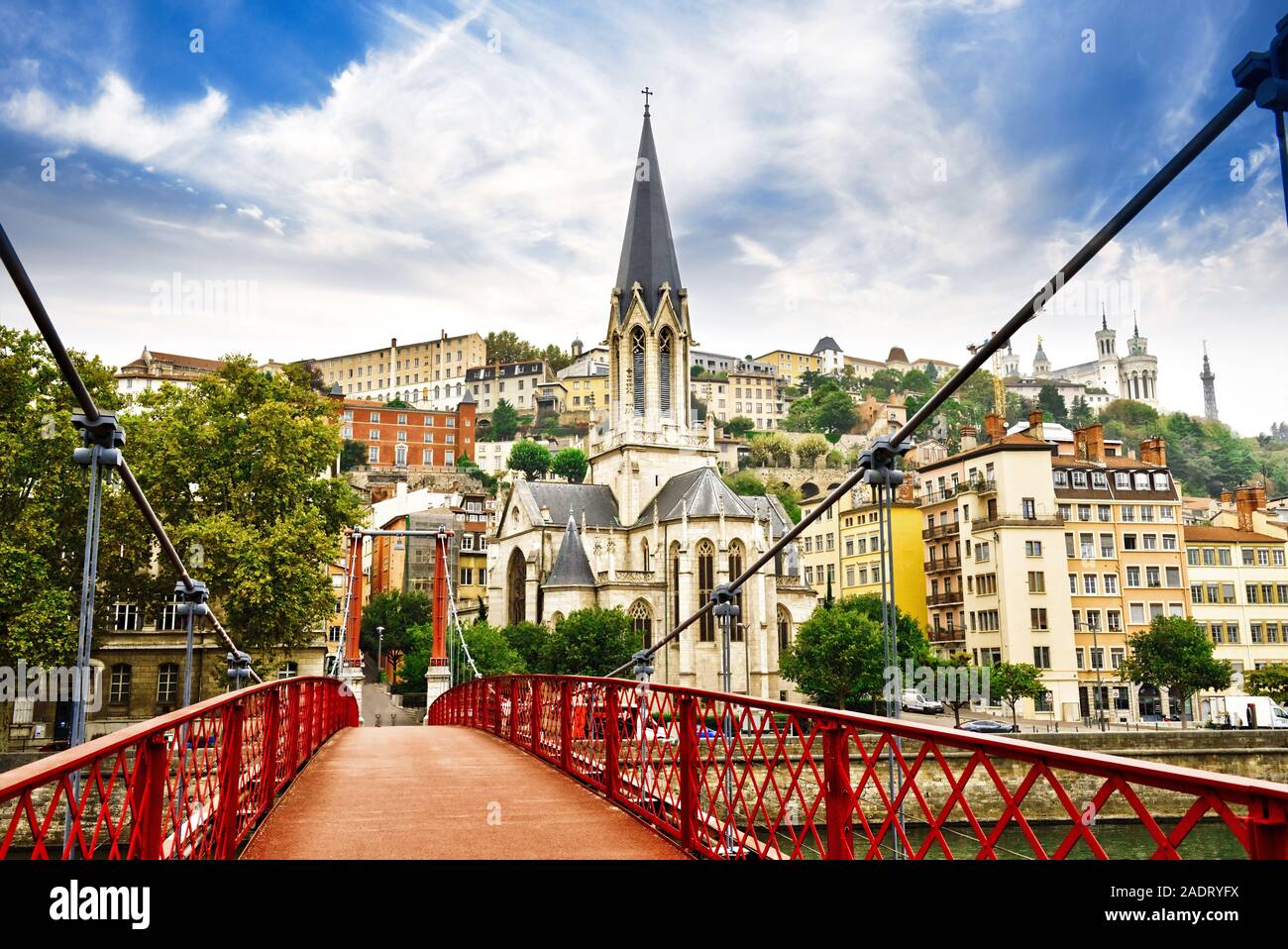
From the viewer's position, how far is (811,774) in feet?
28.1

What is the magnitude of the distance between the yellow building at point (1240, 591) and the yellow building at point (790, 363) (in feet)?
386

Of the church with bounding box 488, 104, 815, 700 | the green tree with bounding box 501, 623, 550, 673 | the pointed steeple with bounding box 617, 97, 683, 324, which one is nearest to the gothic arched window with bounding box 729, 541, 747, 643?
the church with bounding box 488, 104, 815, 700

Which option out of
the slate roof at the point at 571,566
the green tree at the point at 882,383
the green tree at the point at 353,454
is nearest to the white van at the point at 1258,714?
the slate roof at the point at 571,566

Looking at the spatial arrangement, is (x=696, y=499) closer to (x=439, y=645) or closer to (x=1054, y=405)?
(x=439, y=645)

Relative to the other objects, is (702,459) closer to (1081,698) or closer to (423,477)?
(1081,698)

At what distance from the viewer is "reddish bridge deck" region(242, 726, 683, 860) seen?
723 cm

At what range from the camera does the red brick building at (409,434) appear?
113 metres

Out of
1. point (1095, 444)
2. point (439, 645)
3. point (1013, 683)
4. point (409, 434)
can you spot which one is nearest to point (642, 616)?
point (1013, 683)

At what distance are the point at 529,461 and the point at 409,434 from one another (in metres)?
13.6

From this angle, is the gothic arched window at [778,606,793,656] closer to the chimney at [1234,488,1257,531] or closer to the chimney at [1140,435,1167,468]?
the chimney at [1140,435,1167,468]

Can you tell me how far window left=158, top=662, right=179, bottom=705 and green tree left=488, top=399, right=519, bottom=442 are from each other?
3557 inches

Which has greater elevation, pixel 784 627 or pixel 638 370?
pixel 638 370
